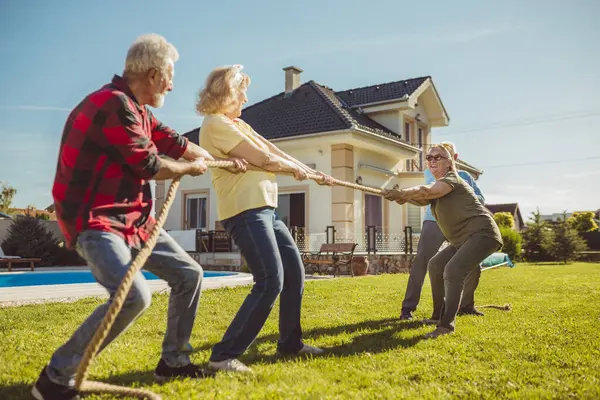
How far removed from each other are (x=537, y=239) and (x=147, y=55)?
2465 centimetres

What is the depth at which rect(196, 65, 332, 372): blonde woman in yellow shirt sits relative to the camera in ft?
11.0

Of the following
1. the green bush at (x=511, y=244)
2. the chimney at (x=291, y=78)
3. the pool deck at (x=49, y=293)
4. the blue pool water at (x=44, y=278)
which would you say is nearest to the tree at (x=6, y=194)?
the chimney at (x=291, y=78)

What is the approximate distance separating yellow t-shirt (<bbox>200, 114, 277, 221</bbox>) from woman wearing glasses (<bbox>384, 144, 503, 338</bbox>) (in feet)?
4.85

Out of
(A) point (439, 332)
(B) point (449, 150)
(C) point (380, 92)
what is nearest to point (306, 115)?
(C) point (380, 92)

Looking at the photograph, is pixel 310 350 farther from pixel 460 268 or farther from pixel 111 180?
pixel 111 180

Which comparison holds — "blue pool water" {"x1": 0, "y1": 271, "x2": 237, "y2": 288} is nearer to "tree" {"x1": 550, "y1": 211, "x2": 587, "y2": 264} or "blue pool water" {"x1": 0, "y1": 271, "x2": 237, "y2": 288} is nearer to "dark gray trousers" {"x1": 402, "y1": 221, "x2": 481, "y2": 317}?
"dark gray trousers" {"x1": 402, "y1": 221, "x2": 481, "y2": 317}

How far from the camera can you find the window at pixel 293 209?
18156 mm

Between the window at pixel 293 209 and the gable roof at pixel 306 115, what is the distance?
6.67 feet

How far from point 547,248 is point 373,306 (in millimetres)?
19692

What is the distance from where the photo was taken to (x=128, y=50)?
2.75 meters

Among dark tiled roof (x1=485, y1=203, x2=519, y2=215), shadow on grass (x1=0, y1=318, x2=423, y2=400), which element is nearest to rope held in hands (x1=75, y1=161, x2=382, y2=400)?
shadow on grass (x1=0, y1=318, x2=423, y2=400)

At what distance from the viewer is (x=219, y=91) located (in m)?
3.50

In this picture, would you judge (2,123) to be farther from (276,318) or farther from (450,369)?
(450,369)

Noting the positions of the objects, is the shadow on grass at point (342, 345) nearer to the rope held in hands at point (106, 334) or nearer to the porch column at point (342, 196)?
the rope held in hands at point (106, 334)
